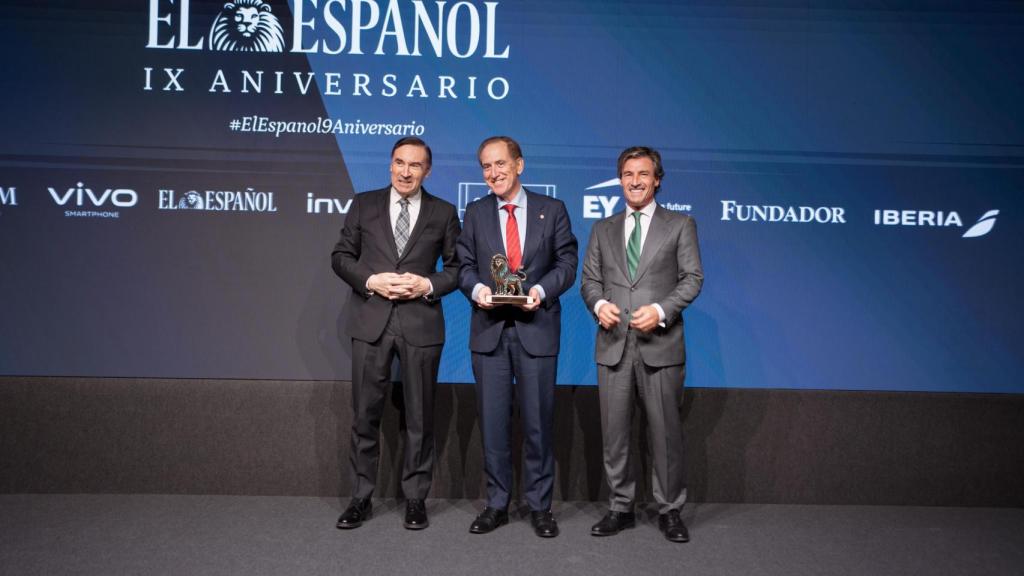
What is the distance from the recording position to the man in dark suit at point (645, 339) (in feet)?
12.1

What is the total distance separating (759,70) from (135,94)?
3394 millimetres

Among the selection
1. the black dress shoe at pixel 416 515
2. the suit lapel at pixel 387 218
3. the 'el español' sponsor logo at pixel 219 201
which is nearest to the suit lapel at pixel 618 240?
the suit lapel at pixel 387 218

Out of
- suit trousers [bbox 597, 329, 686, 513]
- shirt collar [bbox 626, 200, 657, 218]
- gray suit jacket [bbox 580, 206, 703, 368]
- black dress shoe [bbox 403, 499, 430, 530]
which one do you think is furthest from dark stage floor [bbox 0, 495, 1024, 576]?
shirt collar [bbox 626, 200, 657, 218]

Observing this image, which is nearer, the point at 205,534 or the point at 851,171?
the point at 205,534

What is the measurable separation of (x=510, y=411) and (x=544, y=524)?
0.52m

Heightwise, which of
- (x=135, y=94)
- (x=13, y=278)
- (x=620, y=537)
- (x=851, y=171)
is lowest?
(x=620, y=537)

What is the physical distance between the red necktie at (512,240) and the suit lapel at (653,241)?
0.54 m

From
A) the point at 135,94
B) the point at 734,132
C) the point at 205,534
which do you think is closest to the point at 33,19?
the point at 135,94

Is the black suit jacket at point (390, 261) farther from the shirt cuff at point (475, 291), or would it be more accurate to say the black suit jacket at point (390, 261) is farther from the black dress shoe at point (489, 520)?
the black dress shoe at point (489, 520)

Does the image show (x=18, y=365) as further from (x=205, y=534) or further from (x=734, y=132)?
(x=734, y=132)

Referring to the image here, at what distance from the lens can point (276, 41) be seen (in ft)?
14.7

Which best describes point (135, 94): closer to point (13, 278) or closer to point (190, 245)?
point (190, 245)

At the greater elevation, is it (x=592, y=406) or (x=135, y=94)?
(x=135, y=94)

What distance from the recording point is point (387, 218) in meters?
3.86
